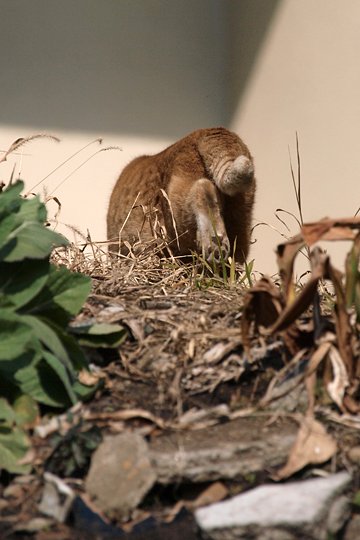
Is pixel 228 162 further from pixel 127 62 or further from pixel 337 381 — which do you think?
pixel 127 62

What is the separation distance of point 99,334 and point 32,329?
0.87ft

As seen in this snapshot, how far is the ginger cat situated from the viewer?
112 inches

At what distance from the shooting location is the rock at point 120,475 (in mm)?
1381

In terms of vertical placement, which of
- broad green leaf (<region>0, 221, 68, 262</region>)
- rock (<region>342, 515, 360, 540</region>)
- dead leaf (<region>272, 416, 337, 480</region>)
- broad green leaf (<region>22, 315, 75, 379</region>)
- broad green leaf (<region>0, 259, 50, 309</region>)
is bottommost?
rock (<region>342, 515, 360, 540</region>)

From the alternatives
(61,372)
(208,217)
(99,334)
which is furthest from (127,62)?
(61,372)

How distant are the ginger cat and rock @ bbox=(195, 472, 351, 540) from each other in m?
1.34

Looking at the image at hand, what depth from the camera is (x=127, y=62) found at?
14.4 ft

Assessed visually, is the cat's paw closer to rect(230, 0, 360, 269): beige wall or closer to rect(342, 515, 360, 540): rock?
rect(230, 0, 360, 269): beige wall

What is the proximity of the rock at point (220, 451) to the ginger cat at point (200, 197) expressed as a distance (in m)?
1.15

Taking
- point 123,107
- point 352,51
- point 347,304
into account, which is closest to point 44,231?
point 347,304

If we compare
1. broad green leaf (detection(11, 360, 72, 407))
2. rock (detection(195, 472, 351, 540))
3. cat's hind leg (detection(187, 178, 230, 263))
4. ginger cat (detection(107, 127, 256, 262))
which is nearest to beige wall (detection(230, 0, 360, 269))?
ginger cat (detection(107, 127, 256, 262))

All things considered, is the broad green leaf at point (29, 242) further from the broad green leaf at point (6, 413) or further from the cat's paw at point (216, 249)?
the cat's paw at point (216, 249)

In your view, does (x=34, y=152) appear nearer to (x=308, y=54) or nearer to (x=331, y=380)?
(x=308, y=54)

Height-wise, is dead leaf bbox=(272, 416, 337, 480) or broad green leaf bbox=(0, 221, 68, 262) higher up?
broad green leaf bbox=(0, 221, 68, 262)
